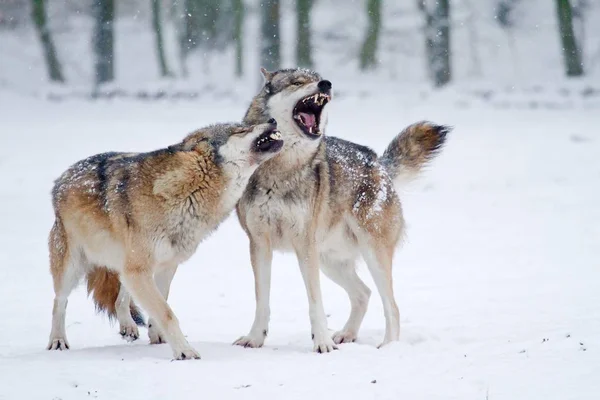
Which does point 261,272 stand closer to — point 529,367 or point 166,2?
point 529,367

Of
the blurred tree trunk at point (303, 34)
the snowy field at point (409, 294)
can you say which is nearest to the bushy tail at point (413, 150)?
the snowy field at point (409, 294)

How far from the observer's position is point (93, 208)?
6121mm

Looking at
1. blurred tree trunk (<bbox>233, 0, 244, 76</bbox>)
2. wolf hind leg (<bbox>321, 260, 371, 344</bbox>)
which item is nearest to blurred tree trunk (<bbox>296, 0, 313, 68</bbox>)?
blurred tree trunk (<bbox>233, 0, 244, 76</bbox>)

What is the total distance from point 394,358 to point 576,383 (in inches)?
50.5

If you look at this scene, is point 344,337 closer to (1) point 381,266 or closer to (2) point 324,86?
(1) point 381,266

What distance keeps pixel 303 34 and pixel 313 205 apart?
20263 millimetres

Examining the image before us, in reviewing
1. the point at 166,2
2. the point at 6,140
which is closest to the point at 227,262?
the point at 6,140

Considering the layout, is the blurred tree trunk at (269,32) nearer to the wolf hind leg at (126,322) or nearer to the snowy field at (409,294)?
the snowy field at (409,294)

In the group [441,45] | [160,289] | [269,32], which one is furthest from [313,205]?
[441,45]

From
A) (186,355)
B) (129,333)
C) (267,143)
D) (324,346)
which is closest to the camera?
(186,355)

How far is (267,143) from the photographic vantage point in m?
6.03

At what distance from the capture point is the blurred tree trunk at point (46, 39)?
1144 inches

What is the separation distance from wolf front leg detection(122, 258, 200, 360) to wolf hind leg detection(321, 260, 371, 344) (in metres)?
1.77

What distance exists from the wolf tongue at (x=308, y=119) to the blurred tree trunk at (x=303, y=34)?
1963cm
